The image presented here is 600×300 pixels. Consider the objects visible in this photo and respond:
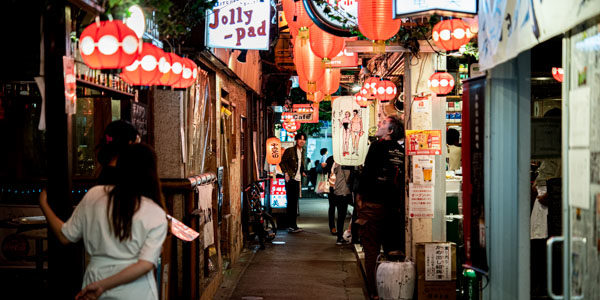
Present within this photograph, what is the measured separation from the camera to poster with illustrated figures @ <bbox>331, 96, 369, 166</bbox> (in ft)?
45.4

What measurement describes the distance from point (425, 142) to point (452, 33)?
2.56 m

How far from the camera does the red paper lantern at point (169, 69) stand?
19.1 feet

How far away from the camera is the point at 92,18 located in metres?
5.91

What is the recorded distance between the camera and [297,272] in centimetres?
1228

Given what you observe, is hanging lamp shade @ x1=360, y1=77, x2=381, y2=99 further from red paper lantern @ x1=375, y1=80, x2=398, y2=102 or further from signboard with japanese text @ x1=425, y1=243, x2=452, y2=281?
signboard with japanese text @ x1=425, y1=243, x2=452, y2=281

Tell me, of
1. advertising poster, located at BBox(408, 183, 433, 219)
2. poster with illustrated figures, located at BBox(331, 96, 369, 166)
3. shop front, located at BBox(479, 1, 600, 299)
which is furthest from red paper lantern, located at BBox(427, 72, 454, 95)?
poster with illustrated figures, located at BBox(331, 96, 369, 166)

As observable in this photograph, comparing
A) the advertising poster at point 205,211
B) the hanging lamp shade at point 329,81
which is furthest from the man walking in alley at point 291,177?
Answer: the advertising poster at point 205,211

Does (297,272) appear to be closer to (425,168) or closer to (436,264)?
(425,168)

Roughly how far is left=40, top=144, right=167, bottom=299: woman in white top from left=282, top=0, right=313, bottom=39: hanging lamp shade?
22.4 ft

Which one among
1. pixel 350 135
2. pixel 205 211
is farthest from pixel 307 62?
pixel 205 211

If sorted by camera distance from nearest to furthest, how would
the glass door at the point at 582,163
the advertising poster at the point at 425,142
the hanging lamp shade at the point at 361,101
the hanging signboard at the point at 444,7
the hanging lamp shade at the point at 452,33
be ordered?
the glass door at the point at 582,163 < the hanging signboard at the point at 444,7 < the hanging lamp shade at the point at 452,33 < the advertising poster at the point at 425,142 < the hanging lamp shade at the point at 361,101

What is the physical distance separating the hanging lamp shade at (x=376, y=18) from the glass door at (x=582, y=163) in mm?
3584

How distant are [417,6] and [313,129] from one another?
39090 mm

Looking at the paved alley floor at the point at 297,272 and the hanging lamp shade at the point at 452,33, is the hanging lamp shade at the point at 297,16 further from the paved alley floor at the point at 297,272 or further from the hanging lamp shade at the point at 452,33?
the paved alley floor at the point at 297,272
